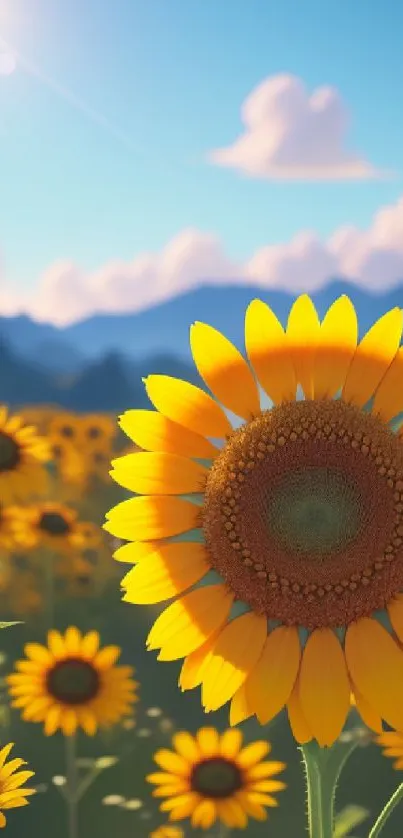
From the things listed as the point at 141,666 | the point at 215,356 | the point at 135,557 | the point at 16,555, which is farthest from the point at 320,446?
the point at 16,555

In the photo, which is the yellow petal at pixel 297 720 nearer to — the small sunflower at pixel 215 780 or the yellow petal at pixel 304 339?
the yellow petal at pixel 304 339

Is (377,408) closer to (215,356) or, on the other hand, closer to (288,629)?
(215,356)

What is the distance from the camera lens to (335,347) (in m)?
1.50

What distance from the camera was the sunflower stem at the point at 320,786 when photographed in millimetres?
1387

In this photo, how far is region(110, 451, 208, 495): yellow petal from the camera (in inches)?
58.4

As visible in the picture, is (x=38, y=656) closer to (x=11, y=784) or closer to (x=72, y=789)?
(x=72, y=789)

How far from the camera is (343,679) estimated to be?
53.9 inches

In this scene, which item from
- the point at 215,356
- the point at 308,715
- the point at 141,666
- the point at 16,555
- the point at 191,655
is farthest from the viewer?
the point at 16,555

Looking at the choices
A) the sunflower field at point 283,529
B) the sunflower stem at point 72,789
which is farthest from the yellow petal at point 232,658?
the sunflower stem at point 72,789

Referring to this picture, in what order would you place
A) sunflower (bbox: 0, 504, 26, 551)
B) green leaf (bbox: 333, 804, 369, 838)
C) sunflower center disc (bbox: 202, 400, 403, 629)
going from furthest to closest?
sunflower (bbox: 0, 504, 26, 551), green leaf (bbox: 333, 804, 369, 838), sunflower center disc (bbox: 202, 400, 403, 629)

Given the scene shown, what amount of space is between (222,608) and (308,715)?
0.67ft

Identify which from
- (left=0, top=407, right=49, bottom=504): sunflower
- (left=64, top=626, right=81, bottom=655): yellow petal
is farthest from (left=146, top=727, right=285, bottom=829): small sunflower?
(left=0, top=407, right=49, bottom=504): sunflower

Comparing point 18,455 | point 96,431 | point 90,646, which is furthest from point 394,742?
point 96,431

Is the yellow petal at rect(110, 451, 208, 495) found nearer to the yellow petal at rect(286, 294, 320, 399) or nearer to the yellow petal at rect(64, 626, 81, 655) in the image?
the yellow petal at rect(286, 294, 320, 399)
